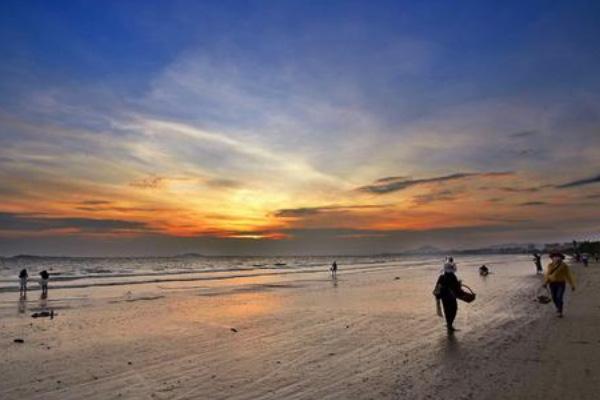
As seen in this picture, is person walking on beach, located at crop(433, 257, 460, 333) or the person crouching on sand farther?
the person crouching on sand

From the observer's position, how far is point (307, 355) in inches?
408

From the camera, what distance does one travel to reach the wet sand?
25.3ft

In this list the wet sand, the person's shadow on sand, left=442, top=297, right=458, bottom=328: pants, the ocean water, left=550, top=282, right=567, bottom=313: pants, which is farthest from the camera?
the ocean water

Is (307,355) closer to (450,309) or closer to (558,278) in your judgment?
(450,309)

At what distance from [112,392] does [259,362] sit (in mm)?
2988

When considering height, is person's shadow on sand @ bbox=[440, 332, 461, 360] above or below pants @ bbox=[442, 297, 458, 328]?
below

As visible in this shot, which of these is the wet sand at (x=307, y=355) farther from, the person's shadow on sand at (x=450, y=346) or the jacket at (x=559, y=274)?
the jacket at (x=559, y=274)

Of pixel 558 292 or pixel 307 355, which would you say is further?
pixel 558 292

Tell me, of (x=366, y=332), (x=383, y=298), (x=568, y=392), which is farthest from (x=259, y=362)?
(x=383, y=298)

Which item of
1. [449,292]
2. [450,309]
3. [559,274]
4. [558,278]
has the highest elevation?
[559,274]

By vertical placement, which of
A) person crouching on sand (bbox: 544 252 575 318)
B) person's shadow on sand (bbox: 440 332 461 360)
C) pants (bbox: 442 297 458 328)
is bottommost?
person's shadow on sand (bbox: 440 332 461 360)

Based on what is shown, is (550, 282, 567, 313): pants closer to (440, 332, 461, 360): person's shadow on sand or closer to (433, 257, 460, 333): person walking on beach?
(433, 257, 460, 333): person walking on beach

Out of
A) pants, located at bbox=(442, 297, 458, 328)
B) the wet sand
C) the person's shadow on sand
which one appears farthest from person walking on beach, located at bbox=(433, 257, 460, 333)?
the person's shadow on sand

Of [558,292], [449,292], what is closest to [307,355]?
[449,292]
